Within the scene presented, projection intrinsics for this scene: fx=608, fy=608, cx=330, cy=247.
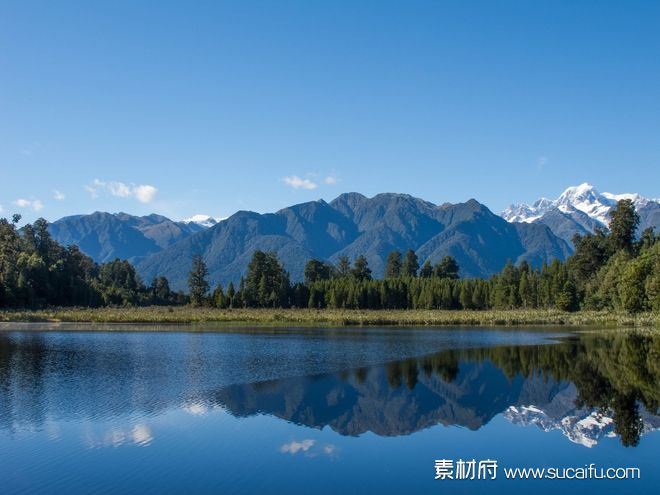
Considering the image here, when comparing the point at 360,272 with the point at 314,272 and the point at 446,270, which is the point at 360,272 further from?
the point at 446,270

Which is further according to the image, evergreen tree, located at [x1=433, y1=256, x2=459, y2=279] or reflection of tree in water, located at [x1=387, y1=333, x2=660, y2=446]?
evergreen tree, located at [x1=433, y1=256, x2=459, y2=279]

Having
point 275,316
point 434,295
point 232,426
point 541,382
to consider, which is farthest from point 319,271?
point 232,426

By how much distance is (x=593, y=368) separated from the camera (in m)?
42.2

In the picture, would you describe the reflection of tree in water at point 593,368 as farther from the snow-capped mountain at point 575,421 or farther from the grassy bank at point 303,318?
the grassy bank at point 303,318

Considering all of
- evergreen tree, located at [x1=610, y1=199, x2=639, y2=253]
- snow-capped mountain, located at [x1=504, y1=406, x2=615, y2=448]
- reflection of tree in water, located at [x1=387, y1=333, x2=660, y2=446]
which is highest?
evergreen tree, located at [x1=610, y1=199, x2=639, y2=253]

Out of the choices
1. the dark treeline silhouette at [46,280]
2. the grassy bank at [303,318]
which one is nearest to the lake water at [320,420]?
the grassy bank at [303,318]

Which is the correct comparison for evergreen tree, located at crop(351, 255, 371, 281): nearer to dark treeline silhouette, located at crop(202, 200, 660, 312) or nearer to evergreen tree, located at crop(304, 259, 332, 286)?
evergreen tree, located at crop(304, 259, 332, 286)

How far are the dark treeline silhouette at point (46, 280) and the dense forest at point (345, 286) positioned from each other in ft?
0.58

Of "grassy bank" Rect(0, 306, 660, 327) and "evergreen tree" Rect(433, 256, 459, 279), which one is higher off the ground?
"evergreen tree" Rect(433, 256, 459, 279)

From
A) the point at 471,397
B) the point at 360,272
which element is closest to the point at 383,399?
the point at 471,397

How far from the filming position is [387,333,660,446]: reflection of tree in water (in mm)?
30203

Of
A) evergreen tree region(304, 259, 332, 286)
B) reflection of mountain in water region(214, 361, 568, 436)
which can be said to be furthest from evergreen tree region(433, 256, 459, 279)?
reflection of mountain in water region(214, 361, 568, 436)

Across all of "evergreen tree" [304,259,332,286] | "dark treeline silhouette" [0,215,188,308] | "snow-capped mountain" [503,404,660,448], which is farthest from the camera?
"evergreen tree" [304,259,332,286]

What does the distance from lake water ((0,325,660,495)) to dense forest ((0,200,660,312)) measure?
6707 cm
